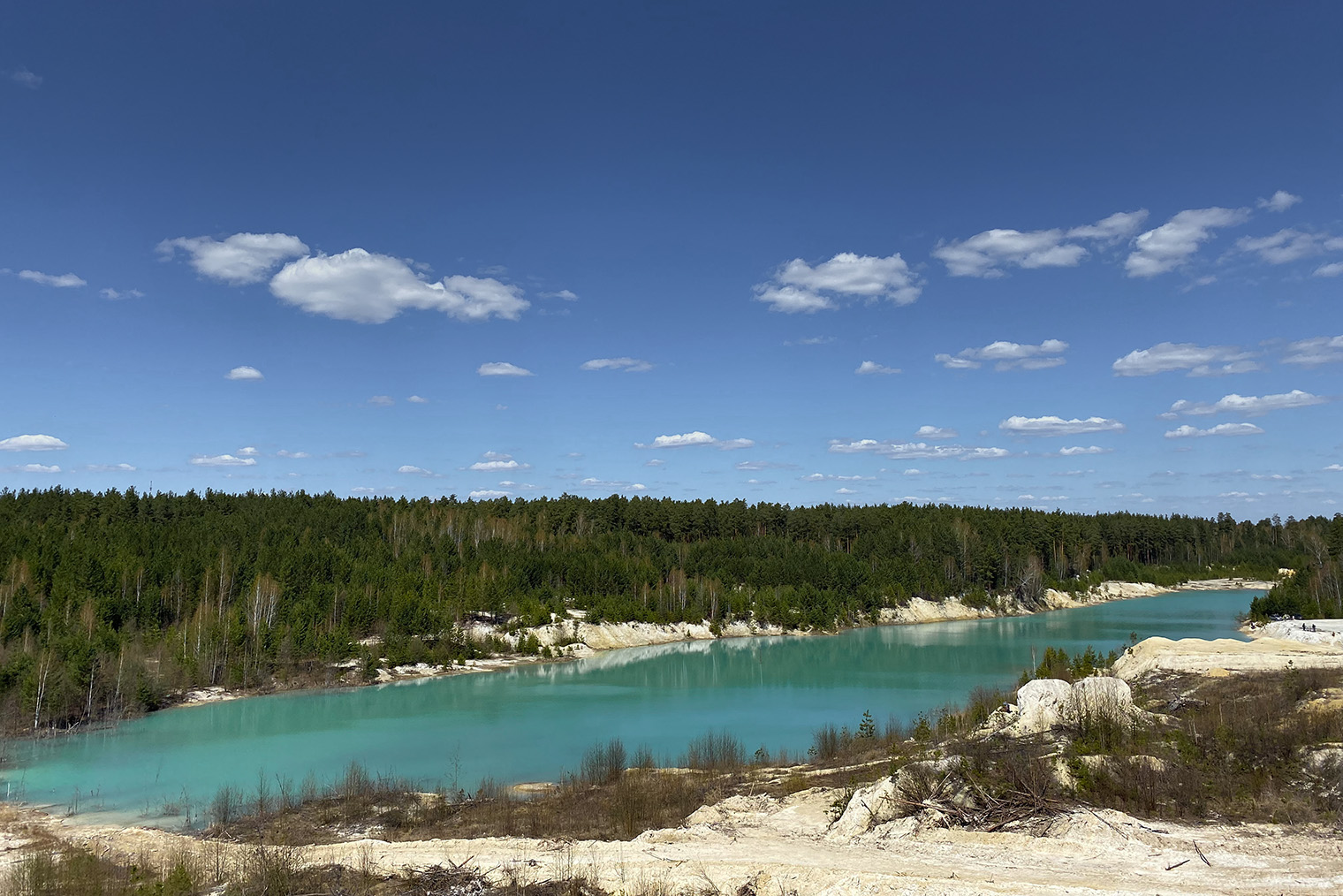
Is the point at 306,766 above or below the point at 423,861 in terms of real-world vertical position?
below

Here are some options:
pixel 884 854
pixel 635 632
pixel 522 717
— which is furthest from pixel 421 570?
pixel 884 854

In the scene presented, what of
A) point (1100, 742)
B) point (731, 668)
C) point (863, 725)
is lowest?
point (731, 668)

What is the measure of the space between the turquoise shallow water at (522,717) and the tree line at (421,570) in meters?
5.76

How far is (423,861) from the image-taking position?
51.0 ft

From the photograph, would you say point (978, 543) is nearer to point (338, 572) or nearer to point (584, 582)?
point (584, 582)

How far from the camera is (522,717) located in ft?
156

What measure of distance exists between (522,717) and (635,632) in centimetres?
3659

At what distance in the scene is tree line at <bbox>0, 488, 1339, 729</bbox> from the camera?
55.2 meters

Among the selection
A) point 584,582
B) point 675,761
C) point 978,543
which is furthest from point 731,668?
point 978,543

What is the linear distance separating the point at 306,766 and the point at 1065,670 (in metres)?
33.6

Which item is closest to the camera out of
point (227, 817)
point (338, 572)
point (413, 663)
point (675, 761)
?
point (227, 817)

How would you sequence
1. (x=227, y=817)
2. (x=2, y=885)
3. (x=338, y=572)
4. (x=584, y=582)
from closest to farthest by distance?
(x=2, y=885) < (x=227, y=817) < (x=338, y=572) < (x=584, y=582)

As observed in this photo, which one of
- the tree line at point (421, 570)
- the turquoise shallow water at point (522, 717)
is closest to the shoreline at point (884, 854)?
the turquoise shallow water at point (522, 717)

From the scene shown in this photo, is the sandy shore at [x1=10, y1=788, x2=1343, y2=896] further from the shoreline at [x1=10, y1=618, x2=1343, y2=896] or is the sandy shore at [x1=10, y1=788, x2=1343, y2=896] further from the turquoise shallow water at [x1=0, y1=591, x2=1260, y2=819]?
the turquoise shallow water at [x1=0, y1=591, x2=1260, y2=819]
